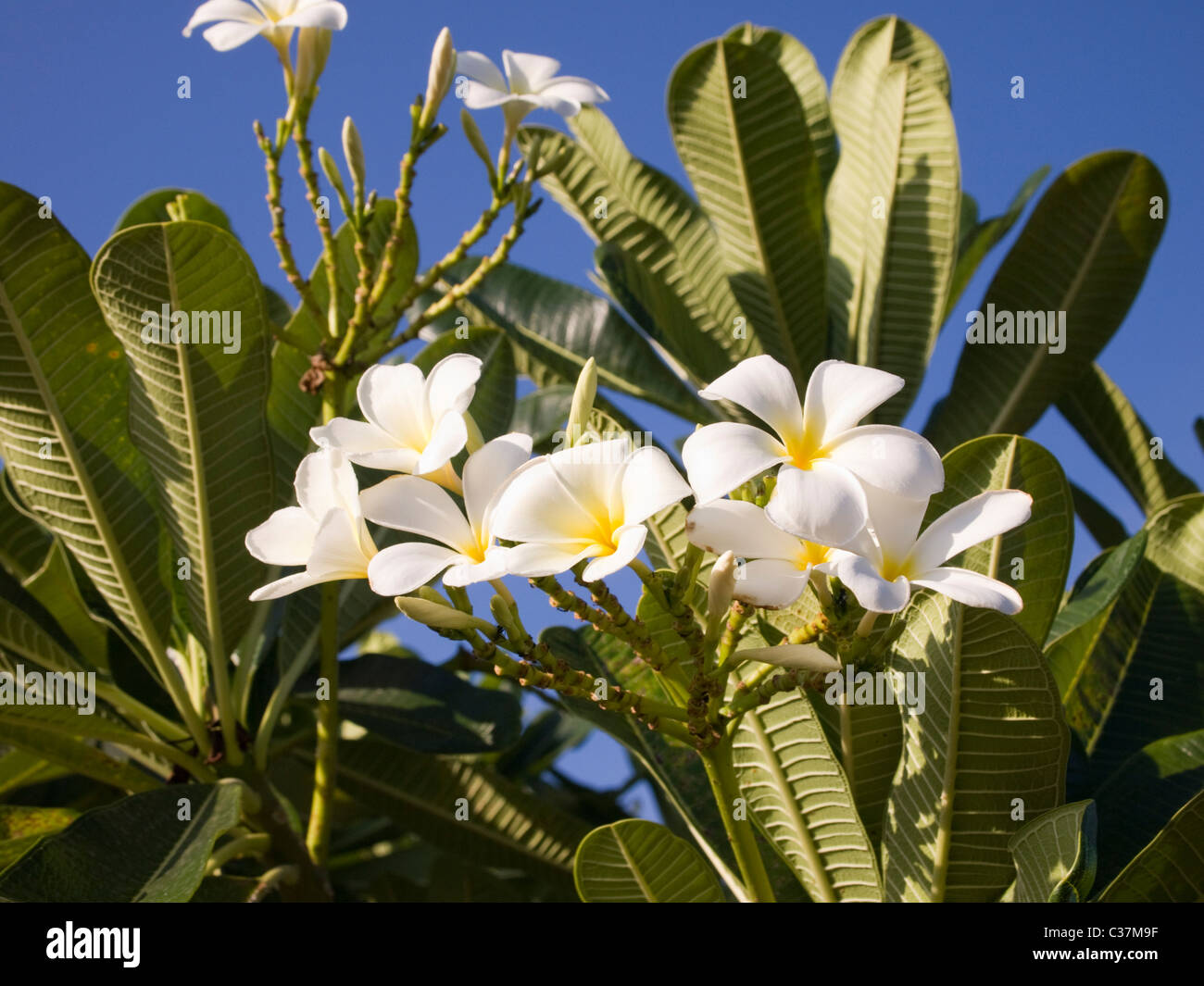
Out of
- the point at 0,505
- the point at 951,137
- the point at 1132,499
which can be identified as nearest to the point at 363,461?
the point at 0,505

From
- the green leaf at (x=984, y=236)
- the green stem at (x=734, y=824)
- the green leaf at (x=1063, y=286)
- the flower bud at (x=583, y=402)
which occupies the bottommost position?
the green stem at (x=734, y=824)

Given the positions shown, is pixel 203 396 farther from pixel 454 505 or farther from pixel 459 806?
pixel 459 806

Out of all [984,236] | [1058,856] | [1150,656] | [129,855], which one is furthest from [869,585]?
[984,236]

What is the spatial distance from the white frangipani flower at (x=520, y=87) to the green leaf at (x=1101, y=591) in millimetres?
1112

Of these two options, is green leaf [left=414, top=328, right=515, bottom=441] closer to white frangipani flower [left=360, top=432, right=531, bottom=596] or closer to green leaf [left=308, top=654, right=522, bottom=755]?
green leaf [left=308, top=654, right=522, bottom=755]

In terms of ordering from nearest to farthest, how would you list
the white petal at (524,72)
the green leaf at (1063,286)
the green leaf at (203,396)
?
the green leaf at (203,396), the white petal at (524,72), the green leaf at (1063,286)

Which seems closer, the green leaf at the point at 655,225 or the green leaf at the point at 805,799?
the green leaf at the point at 805,799

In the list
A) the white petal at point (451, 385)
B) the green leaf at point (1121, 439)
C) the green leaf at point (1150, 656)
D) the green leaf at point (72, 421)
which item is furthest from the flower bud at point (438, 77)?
the green leaf at point (1121, 439)

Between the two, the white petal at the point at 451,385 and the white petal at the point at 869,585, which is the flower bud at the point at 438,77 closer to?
the white petal at the point at 451,385

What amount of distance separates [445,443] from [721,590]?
29 centimetres

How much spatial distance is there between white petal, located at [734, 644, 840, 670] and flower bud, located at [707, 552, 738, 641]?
0.04m

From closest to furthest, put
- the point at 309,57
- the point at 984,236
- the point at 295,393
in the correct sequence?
the point at 309,57, the point at 295,393, the point at 984,236

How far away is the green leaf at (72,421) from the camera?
5.71 feet

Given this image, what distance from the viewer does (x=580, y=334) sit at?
8.99ft
